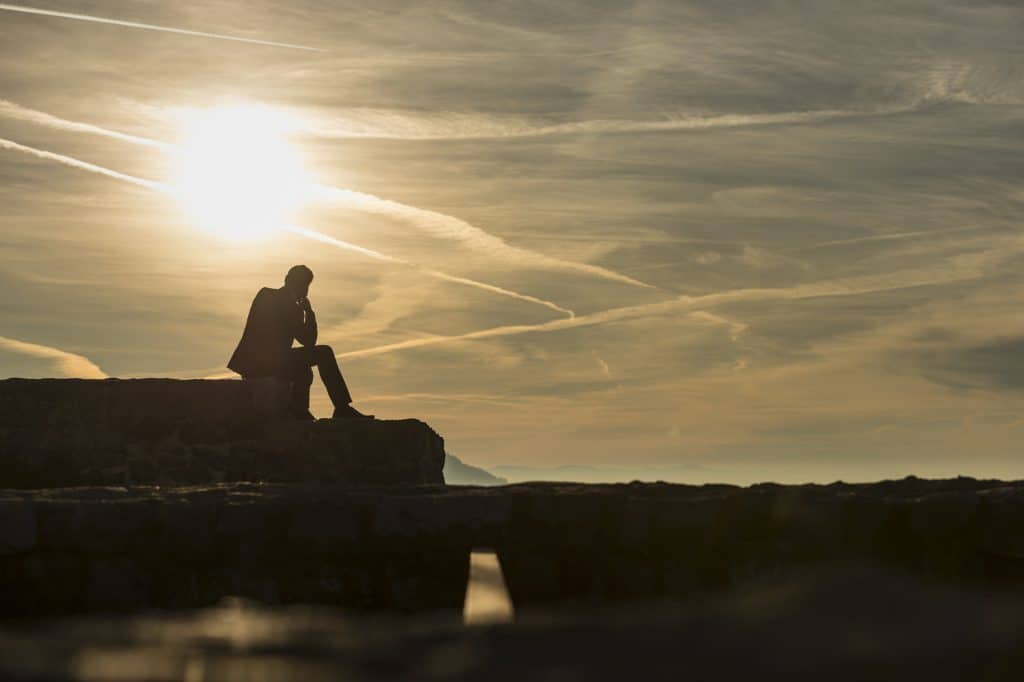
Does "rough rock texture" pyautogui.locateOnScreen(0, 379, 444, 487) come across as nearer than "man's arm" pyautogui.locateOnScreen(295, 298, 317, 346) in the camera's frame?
Yes

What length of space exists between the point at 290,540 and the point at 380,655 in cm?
528

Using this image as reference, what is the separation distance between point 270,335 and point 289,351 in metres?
0.28

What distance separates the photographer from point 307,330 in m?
14.3

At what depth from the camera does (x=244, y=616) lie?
3332mm

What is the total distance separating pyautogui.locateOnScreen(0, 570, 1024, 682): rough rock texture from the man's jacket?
11.3m

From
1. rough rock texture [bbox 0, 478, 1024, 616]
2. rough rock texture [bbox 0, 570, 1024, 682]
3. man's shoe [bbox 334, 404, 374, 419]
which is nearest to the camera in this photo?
rough rock texture [bbox 0, 570, 1024, 682]

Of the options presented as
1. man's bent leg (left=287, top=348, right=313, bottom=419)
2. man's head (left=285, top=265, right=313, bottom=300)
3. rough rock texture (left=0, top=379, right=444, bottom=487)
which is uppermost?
man's head (left=285, top=265, right=313, bottom=300)

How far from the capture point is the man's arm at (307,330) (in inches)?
563

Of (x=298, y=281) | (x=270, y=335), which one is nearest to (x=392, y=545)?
(x=270, y=335)

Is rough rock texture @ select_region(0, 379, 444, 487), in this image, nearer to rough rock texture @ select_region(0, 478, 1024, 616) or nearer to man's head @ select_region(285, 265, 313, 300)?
man's head @ select_region(285, 265, 313, 300)

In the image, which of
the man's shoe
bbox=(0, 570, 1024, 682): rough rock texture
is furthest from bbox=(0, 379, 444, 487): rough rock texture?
bbox=(0, 570, 1024, 682): rough rock texture

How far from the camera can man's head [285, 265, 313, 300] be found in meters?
14.4

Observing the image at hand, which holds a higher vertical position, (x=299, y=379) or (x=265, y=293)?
(x=265, y=293)

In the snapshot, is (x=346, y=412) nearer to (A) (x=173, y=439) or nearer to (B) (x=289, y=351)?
(B) (x=289, y=351)
